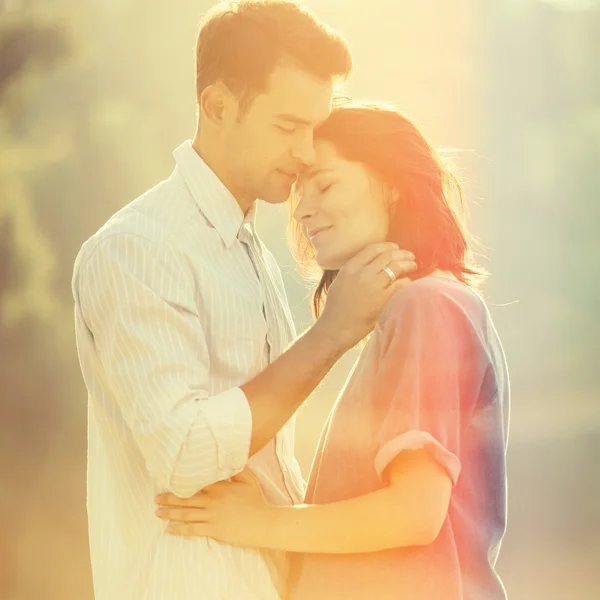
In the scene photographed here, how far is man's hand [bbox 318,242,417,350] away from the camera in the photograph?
1542 mm

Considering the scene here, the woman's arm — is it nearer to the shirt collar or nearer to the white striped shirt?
the white striped shirt

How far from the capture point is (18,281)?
16.6 ft

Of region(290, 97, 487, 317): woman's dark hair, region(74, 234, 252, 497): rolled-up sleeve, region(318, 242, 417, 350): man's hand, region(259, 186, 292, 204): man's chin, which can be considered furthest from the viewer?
region(259, 186, 292, 204): man's chin

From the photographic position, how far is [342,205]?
1.68 m

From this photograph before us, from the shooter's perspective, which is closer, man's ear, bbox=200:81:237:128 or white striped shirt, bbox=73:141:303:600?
white striped shirt, bbox=73:141:303:600

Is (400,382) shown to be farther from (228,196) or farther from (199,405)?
(228,196)

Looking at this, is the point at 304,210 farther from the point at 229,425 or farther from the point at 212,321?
the point at 229,425

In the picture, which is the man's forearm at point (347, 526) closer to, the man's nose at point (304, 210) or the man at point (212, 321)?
the man at point (212, 321)

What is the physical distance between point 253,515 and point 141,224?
0.50 m

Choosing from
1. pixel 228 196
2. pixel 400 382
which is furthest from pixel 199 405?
pixel 228 196

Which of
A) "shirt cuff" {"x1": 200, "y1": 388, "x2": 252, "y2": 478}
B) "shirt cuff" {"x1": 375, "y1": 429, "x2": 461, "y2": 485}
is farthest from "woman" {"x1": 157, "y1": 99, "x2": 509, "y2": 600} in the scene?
"shirt cuff" {"x1": 200, "y1": 388, "x2": 252, "y2": 478}

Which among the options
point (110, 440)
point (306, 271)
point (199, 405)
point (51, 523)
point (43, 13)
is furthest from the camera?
point (51, 523)

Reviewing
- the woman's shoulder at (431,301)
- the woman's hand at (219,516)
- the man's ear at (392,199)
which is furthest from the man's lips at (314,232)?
the woman's hand at (219,516)

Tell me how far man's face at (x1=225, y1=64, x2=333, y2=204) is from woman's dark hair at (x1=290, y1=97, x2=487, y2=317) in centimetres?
5
